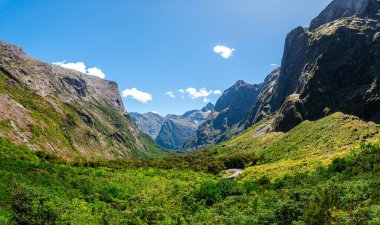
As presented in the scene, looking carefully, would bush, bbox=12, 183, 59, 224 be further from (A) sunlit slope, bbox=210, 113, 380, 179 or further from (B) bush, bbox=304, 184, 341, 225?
(A) sunlit slope, bbox=210, 113, 380, 179

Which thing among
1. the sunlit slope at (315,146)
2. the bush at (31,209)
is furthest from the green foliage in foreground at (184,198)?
the sunlit slope at (315,146)

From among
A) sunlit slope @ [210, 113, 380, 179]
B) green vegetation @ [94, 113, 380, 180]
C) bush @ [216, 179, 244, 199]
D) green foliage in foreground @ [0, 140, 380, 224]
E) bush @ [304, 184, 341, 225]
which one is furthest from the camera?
green vegetation @ [94, 113, 380, 180]

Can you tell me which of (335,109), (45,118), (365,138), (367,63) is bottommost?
(365,138)

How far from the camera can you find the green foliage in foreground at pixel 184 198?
49281 millimetres

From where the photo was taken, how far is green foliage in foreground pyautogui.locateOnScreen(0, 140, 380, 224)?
162ft

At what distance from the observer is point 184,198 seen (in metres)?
83.8

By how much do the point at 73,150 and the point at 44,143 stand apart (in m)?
34.4

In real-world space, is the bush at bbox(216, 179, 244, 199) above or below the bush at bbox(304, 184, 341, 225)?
Answer: above

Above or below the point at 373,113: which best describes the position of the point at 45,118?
above

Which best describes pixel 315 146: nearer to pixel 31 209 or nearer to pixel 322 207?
pixel 322 207

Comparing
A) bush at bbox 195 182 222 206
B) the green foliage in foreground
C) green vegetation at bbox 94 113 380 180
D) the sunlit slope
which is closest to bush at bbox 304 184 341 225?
the green foliage in foreground

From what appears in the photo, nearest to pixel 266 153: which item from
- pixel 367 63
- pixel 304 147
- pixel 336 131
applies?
pixel 304 147

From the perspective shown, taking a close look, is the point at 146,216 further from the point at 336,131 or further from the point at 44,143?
the point at 336,131

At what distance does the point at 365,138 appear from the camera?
145 metres
